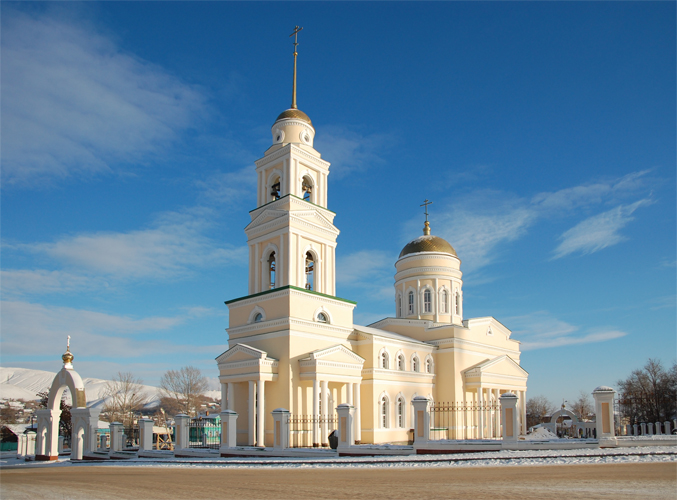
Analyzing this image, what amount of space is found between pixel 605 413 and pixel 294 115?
2075cm

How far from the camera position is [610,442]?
15352mm

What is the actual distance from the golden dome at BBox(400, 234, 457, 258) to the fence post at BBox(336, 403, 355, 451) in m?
22.3

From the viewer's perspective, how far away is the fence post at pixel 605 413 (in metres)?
15.8

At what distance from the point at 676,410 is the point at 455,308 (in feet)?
71.0

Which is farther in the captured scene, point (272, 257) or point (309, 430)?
point (272, 257)

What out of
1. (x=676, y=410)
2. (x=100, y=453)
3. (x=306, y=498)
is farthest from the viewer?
(x=676, y=410)

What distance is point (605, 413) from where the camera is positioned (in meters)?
16.1

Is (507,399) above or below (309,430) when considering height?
above

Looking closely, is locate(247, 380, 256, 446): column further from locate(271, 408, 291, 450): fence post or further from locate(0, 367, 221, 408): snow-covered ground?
locate(0, 367, 221, 408): snow-covered ground

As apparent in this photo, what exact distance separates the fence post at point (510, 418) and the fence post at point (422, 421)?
2270 millimetres

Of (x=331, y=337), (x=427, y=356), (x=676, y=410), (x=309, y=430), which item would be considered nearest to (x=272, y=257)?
(x=331, y=337)

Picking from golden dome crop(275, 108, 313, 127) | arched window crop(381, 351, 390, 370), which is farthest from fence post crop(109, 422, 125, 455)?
golden dome crop(275, 108, 313, 127)

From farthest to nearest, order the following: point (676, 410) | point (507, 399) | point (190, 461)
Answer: point (676, 410)
point (190, 461)
point (507, 399)

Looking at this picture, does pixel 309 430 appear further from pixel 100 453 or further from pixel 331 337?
pixel 100 453
